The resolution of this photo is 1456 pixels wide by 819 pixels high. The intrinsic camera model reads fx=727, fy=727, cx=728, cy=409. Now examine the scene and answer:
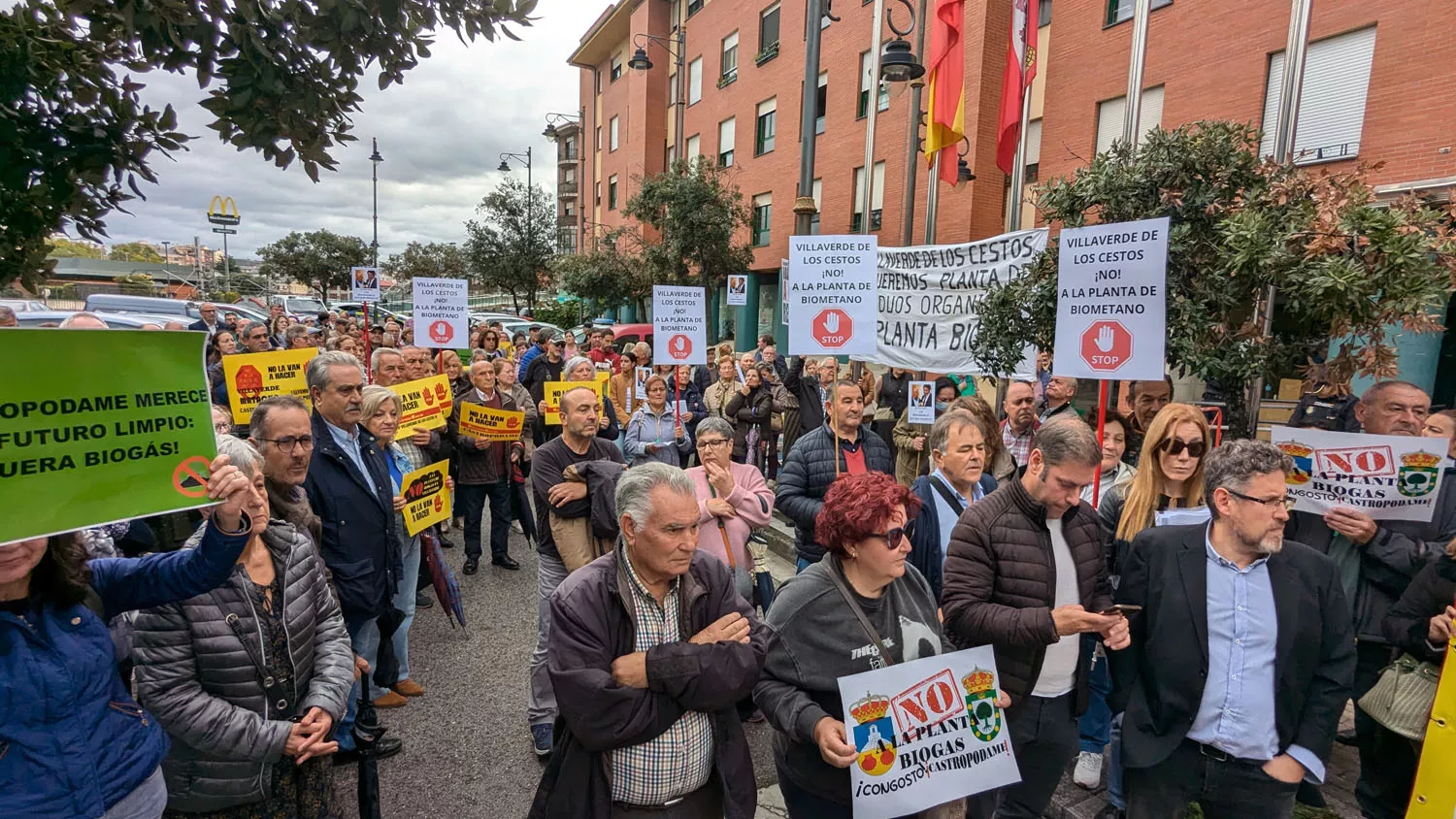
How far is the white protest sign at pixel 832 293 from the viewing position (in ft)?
18.0

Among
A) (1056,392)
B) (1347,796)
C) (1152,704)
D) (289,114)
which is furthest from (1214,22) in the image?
(289,114)

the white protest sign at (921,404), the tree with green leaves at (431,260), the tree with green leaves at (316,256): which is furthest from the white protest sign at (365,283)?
the tree with green leaves at (316,256)

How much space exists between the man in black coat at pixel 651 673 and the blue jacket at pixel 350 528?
1.85 metres

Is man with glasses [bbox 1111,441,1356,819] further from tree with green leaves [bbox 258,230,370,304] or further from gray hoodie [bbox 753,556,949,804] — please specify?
tree with green leaves [bbox 258,230,370,304]

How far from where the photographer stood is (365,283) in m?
12.6

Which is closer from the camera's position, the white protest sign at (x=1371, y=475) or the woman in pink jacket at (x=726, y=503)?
the white protest sign at (x=1371, y=475)

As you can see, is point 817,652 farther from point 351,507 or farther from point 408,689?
point 408,689

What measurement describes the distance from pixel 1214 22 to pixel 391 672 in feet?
47.5

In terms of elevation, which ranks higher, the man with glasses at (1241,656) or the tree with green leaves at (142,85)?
the tree with green leaves at (142,85)

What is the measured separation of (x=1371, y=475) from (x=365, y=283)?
43.8 ft

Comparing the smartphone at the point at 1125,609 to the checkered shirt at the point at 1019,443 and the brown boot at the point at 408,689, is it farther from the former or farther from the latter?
the brown boot at the point at 408,689

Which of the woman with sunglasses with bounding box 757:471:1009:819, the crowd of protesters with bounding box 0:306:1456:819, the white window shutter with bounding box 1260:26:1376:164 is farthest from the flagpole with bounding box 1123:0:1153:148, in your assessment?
the woman with sunglasses with bounding box 757:471:1009:819

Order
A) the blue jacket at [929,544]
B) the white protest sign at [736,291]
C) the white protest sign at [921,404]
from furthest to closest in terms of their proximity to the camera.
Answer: the white protest sign at [736,291] < the white protest sign at [921,404] < the blue jacket at [929,544]

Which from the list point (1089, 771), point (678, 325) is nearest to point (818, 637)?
point (1089, 771)
